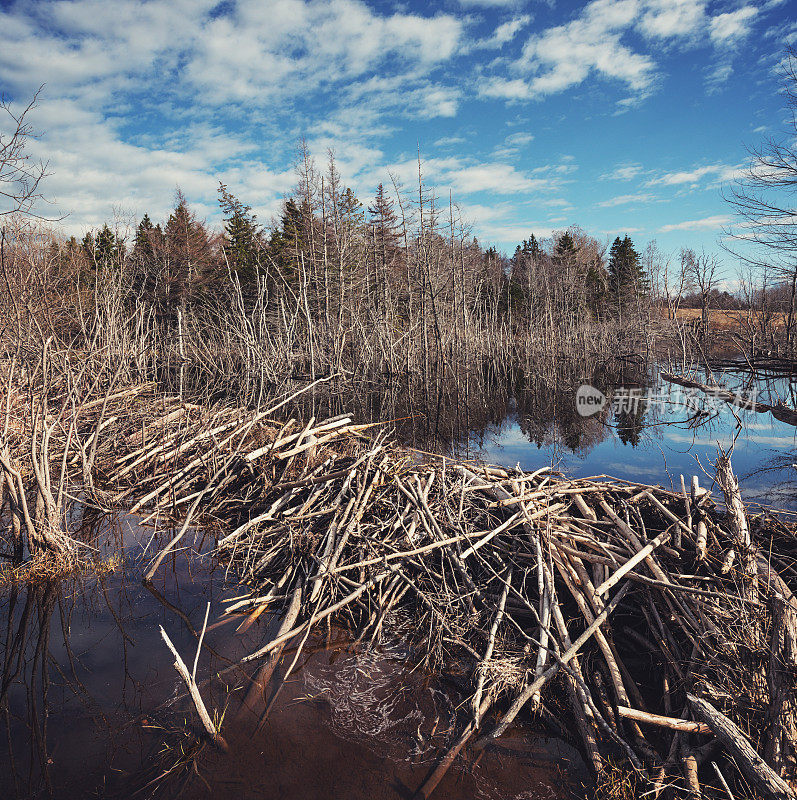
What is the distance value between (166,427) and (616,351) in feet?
94.8

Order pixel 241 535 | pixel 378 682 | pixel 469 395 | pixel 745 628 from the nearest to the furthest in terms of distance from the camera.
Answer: pixel 745 628
pixel 378 682
pixel 241 535
pixel 469 395

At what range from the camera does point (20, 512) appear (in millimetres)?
5121

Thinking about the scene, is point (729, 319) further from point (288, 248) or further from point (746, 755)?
point (746, 755)

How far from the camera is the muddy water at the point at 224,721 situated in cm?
266

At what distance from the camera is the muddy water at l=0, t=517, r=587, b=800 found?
8.71 ft

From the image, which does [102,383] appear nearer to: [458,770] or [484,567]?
[484,567]

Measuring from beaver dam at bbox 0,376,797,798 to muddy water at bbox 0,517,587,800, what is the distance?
3.9 inches

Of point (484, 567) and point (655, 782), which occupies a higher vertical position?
point (484, 567)

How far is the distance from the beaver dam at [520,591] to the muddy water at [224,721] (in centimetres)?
10

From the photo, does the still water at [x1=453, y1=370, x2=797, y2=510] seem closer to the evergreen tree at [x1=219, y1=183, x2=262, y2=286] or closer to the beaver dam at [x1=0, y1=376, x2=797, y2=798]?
the beaver dam at [x1=0, y1=376, x2=797, y2=798]

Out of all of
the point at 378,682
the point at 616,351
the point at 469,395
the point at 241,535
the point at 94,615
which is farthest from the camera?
the point at 616,351

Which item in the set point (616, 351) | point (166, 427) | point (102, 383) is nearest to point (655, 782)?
point (166, 427)

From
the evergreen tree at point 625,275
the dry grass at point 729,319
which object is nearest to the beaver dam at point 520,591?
the dry grass at point 729,319

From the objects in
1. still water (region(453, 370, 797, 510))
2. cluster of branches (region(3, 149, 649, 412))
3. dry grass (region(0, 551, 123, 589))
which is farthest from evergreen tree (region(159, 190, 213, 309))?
dry grass (region(0, 551, 123, 589))
